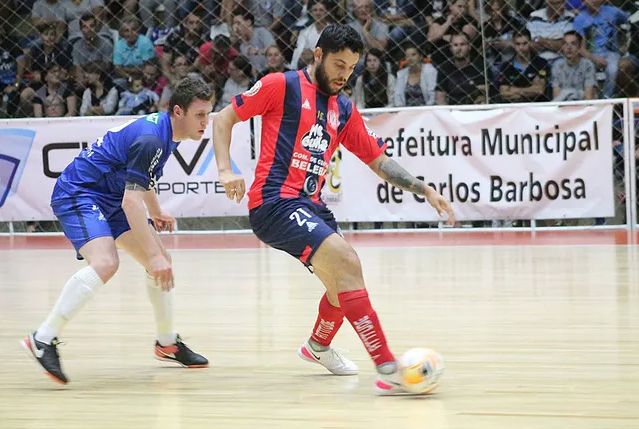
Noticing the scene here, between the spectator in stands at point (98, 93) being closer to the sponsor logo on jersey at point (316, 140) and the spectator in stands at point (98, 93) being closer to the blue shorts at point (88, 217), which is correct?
the blue shorts at point (88, 217)

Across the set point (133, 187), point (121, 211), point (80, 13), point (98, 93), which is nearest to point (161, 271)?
point (133, 187)

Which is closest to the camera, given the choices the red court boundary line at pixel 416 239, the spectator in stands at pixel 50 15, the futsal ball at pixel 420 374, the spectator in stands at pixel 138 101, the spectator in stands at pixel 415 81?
the futsal ball at pixel 420 374

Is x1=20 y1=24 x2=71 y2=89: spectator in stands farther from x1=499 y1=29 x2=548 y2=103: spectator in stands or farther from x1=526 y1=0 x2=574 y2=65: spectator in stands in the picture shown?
x1=526 y1=0 x2=574 y2=65: spectator in stands

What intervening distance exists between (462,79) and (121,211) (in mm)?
7309

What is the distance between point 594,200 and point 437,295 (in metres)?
4.62

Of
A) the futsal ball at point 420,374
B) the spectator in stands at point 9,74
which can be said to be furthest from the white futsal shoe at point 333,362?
the spectator in stands at point 9,74

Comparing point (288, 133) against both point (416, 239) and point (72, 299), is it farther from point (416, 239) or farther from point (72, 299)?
point (416, 239)

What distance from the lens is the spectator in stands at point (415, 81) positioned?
11.2 meters

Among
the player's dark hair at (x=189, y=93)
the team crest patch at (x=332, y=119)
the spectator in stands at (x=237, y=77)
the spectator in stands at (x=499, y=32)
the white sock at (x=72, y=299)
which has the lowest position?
the white sock at (x=72, y=299)

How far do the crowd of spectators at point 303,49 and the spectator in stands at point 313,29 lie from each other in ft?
0.05

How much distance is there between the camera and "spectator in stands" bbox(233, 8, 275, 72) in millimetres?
11836

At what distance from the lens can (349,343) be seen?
5051mm

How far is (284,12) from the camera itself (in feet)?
39.7

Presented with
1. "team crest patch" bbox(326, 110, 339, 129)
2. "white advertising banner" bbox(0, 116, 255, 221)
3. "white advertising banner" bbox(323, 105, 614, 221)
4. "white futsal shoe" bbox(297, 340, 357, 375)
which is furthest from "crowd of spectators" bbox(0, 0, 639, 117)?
"white futsal shoe" bbox(297, 340, 357, 375)
